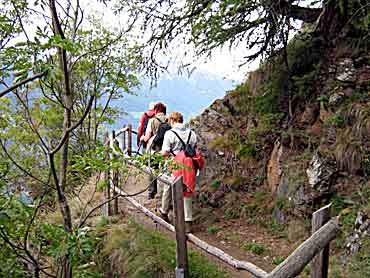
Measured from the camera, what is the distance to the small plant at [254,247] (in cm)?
571

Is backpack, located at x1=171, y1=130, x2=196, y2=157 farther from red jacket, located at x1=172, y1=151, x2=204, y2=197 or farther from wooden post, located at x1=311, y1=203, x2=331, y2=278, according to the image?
wooden post, located at x1=311, y1=203, x2=331, y2=278

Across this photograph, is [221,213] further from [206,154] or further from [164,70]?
[164,70]

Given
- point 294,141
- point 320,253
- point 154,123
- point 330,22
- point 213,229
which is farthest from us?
point 330,22

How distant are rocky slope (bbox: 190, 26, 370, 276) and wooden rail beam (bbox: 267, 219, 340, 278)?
68.5 inches

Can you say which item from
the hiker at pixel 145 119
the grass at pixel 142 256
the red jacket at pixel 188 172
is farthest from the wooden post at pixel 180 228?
the hiker at pixel 145 119

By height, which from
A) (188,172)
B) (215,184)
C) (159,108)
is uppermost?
(159,108)

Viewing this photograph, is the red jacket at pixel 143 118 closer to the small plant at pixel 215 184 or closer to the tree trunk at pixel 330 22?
the small plant at pixel 215 184

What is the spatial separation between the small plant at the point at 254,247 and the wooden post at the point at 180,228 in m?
1.50

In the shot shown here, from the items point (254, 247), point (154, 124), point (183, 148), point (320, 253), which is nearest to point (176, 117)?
point (183, 148)

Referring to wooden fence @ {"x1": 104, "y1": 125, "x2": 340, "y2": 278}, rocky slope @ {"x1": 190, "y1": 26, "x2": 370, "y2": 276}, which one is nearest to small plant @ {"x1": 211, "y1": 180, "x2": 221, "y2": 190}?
rocky slope @ {"x1": 190, "y1": 26, "x2": 370, "y2": 276}

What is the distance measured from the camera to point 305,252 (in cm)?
288

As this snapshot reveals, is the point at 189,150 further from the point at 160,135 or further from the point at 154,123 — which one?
the point at 154,123

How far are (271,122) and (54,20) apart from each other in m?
5.19

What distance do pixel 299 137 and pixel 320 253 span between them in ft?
12.1
